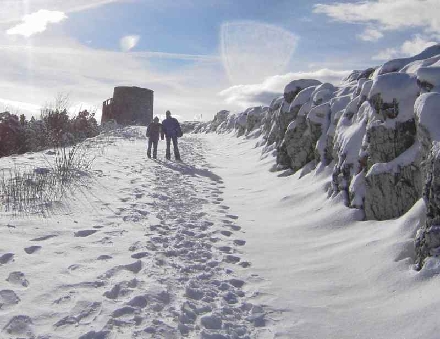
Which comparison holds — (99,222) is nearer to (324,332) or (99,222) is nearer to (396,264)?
(324,332)

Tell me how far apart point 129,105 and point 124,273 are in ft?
110

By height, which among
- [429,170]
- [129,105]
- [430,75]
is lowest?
[429,170]

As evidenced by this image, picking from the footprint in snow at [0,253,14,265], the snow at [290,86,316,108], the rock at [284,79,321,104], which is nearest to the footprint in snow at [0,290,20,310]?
the footprint in snow at [0,253,14,265]

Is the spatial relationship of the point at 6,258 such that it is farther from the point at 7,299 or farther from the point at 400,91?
the point at 400,91

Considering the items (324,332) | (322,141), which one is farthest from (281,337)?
A: (322,141)

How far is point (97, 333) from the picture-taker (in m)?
2.58

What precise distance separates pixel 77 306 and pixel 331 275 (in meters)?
2.40

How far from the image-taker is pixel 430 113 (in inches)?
152

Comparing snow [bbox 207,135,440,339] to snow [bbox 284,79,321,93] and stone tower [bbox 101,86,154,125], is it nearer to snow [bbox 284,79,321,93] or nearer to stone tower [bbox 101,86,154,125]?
snow [bbox 284,79,321,93]

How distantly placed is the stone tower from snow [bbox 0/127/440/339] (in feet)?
99.7

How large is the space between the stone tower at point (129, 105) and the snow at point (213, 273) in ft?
99.7

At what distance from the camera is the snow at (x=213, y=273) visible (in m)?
2.78

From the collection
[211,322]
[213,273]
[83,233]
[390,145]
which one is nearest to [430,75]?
[390,145]

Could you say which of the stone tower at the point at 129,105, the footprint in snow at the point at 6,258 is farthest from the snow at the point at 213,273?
the stone tower at the point at 129,105
